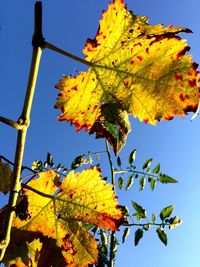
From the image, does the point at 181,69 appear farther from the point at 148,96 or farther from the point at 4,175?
the point at 4,175

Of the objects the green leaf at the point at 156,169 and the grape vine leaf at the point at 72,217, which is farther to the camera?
the green leaf at the point at 156,169

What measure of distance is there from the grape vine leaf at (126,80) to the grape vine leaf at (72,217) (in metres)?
0.32

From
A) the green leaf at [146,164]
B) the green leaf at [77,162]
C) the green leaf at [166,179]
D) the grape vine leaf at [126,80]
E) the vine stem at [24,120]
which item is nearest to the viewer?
the vine stem at [24,120]

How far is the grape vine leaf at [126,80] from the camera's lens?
43.4 inches

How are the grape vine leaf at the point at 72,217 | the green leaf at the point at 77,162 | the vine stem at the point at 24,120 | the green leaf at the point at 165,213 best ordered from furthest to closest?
the green leaf at the point at 77,162
the green leaf at the point at 165,213
the grape vine leaf at the point at 72,217
the vine stem at the point at 24,120

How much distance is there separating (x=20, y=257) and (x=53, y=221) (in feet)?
0.72

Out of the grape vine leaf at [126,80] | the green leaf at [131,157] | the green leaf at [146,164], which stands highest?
the green leaf at [131,157]

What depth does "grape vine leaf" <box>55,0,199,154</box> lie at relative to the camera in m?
1.10

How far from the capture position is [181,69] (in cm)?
110

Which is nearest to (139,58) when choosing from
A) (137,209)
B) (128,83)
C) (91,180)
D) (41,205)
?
(128,83)

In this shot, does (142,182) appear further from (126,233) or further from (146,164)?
(126,233)

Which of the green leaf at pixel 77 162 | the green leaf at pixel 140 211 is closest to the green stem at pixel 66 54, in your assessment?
the green leaf at pixel 140 211

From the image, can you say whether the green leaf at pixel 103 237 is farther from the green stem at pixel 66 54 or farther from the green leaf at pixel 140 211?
the green stem at pixel 66 54

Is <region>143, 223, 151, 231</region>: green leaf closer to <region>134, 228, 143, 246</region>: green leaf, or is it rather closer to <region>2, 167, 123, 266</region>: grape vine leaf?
<region>134, 228, 143, 246</region>: green leaf
